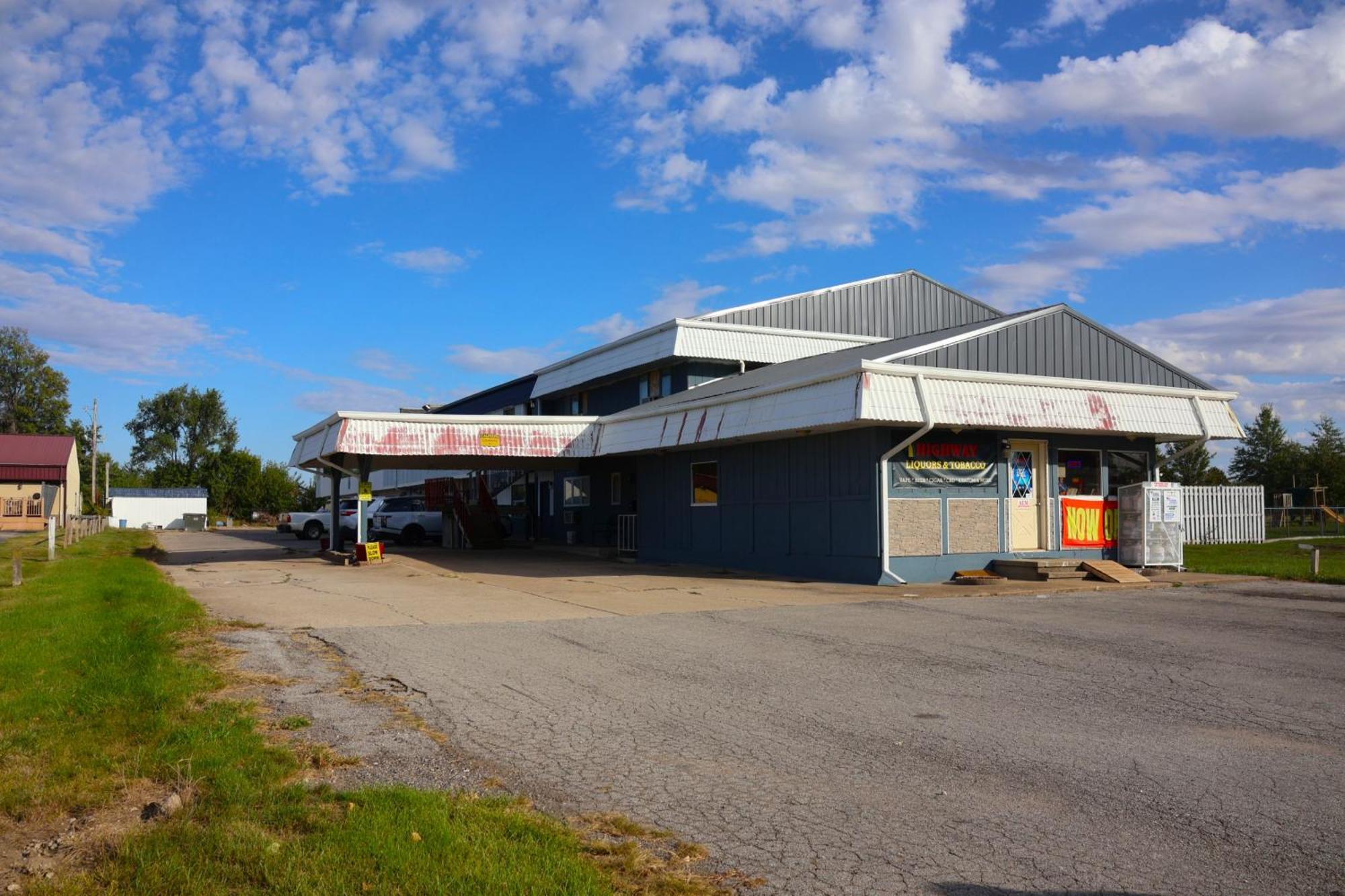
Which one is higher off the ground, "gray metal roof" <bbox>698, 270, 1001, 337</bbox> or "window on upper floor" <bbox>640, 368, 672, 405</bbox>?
"gray metal roof" <bbox>698, 270, 1001, 337</bbox>

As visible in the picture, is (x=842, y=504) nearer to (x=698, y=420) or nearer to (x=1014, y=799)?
(x=698, y=420)

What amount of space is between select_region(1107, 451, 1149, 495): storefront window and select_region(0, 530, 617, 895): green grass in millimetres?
17572

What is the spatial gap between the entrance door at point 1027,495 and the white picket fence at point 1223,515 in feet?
32.7

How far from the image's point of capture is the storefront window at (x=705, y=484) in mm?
22891

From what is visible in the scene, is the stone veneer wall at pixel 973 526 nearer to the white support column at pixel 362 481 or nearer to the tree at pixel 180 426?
the white support column at pixel 362 481

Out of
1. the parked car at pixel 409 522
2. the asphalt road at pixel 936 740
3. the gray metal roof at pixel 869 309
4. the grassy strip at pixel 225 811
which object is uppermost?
the gray metal roof at pixel 869 309

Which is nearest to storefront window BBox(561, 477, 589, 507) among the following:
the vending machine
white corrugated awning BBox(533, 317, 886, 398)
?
white corrugated awning BBox(533, 317, 886, 398)

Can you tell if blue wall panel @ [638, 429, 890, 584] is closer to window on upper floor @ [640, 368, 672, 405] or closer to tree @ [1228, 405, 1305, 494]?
window on upper floor @ [640, 368, 672, 405]

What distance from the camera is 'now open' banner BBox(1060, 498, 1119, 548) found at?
2006cm

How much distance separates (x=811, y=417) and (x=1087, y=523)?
256 inches

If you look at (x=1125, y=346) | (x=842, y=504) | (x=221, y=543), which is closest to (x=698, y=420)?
(x=842, y=504)

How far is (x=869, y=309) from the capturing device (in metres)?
31.3

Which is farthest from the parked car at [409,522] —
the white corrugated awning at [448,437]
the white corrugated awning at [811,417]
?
the white corrugated awning at [448,437]

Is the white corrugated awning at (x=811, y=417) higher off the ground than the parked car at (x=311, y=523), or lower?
higher
